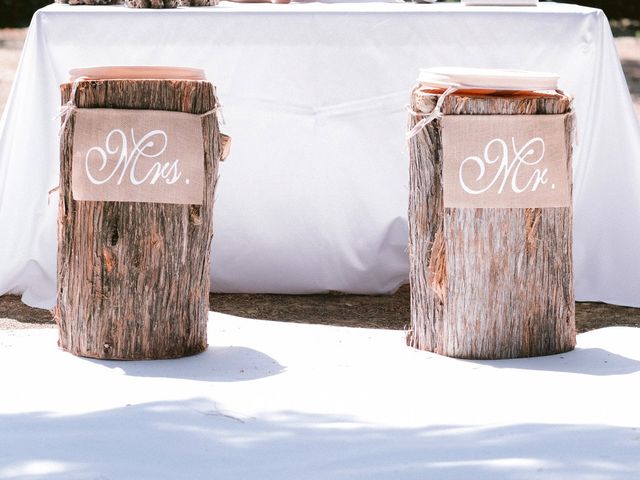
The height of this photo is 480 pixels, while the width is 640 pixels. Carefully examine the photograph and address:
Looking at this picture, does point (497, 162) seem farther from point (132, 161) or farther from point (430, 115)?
point (132, 161)

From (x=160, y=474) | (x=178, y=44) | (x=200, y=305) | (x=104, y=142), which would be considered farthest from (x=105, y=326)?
(x=178, y=44)

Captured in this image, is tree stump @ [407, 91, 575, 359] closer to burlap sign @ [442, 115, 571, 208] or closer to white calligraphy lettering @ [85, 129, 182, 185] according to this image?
burlap sign @ [442, 115, 571, 208]

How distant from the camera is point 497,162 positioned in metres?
2.63

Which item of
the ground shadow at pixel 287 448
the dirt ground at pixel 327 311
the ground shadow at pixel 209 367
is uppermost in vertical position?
the dirt ground at pixel 327 311

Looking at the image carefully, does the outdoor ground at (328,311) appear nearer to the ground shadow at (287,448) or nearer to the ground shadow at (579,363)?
the ground shadow at (579,363)

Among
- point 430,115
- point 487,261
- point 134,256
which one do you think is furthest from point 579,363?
point 134,256

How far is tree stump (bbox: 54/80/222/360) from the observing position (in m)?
2.57

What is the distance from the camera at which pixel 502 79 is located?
2.61m

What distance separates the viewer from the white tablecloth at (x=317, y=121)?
3273 millimetres

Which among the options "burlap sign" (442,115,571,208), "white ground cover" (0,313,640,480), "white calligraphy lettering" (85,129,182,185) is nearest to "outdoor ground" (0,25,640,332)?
"white ground cover" (0,313,640,480)

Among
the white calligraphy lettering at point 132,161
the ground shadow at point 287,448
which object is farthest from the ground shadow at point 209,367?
the white calligraphy lettering at point 132,161

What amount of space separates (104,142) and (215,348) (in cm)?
59

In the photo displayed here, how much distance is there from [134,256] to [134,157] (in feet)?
0.74

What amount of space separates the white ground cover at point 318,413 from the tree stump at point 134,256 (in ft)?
0.24
